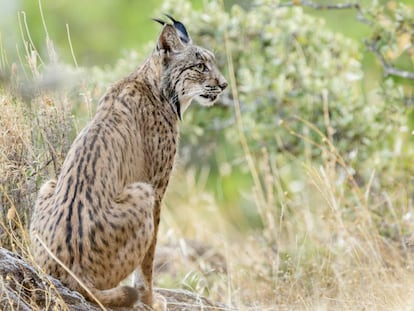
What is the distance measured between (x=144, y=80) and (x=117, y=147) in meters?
1.05

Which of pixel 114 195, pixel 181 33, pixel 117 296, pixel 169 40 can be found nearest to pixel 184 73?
pixel 169 40

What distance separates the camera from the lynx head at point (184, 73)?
6.86 m

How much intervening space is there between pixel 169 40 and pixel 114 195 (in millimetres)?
1625

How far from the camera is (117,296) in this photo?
5.41 metres

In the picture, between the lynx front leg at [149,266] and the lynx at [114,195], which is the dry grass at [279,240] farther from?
the lynx front leg at [149,266]

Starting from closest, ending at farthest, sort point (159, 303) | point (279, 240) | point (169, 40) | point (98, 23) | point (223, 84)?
point (159, 303), point (279, 240), point (169, 40), point (223, 84), point (98, 23)

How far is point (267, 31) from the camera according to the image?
9766 millimetres

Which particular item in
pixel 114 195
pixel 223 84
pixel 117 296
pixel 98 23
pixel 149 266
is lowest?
pixel 98 23

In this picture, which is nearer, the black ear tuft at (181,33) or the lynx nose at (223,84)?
the lynx nose at (223,84)

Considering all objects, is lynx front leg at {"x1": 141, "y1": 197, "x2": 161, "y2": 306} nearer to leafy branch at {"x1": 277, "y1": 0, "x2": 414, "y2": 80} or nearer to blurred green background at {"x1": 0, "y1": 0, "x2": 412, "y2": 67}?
leafy branch at {"x1": 277, "y1": 0, "x2": 414, "y2": 80}

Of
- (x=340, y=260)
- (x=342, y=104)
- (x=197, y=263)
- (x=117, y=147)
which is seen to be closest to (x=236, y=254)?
(x=197, y=263)

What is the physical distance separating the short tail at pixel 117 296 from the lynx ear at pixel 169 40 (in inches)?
78.8

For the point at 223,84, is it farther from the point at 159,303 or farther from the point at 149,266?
the point at 159,303

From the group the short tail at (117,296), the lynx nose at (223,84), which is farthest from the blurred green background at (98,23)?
the short tail at (117,296)
